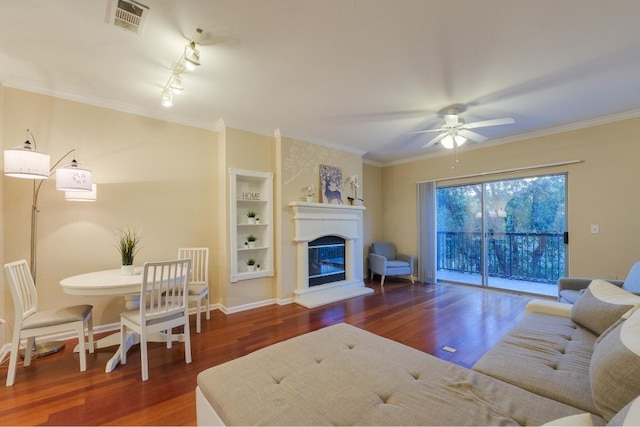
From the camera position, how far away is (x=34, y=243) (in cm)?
263

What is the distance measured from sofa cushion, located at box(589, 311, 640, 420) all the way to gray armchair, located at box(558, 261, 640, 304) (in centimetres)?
215

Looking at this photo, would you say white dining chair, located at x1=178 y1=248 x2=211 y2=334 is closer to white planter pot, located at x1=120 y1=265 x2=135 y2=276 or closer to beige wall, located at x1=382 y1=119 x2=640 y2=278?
Answer: white planter pot, located at x1=120 y1=265 x2=135 y2=276

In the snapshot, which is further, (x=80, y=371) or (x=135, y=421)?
(x=80, y=371)

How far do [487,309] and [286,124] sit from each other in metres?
3.85

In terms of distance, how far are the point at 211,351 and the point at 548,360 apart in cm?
259

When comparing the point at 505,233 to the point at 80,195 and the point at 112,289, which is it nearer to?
the point at 112,289

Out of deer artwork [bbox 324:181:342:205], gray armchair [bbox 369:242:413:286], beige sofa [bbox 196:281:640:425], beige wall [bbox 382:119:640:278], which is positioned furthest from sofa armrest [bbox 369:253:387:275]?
beige sofa [bbox 196:281:640:425]

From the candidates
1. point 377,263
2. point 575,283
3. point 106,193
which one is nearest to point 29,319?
point 106,193

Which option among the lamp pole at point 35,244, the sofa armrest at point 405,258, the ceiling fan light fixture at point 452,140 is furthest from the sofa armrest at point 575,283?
the lamp pole at point 35,244

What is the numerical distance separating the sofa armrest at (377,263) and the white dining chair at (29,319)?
14.5ft

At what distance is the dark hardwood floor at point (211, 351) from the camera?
176 cm

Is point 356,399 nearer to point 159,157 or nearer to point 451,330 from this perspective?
point 451,330

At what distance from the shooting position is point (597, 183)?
144 inches

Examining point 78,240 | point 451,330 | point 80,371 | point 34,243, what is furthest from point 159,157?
point 451,330
